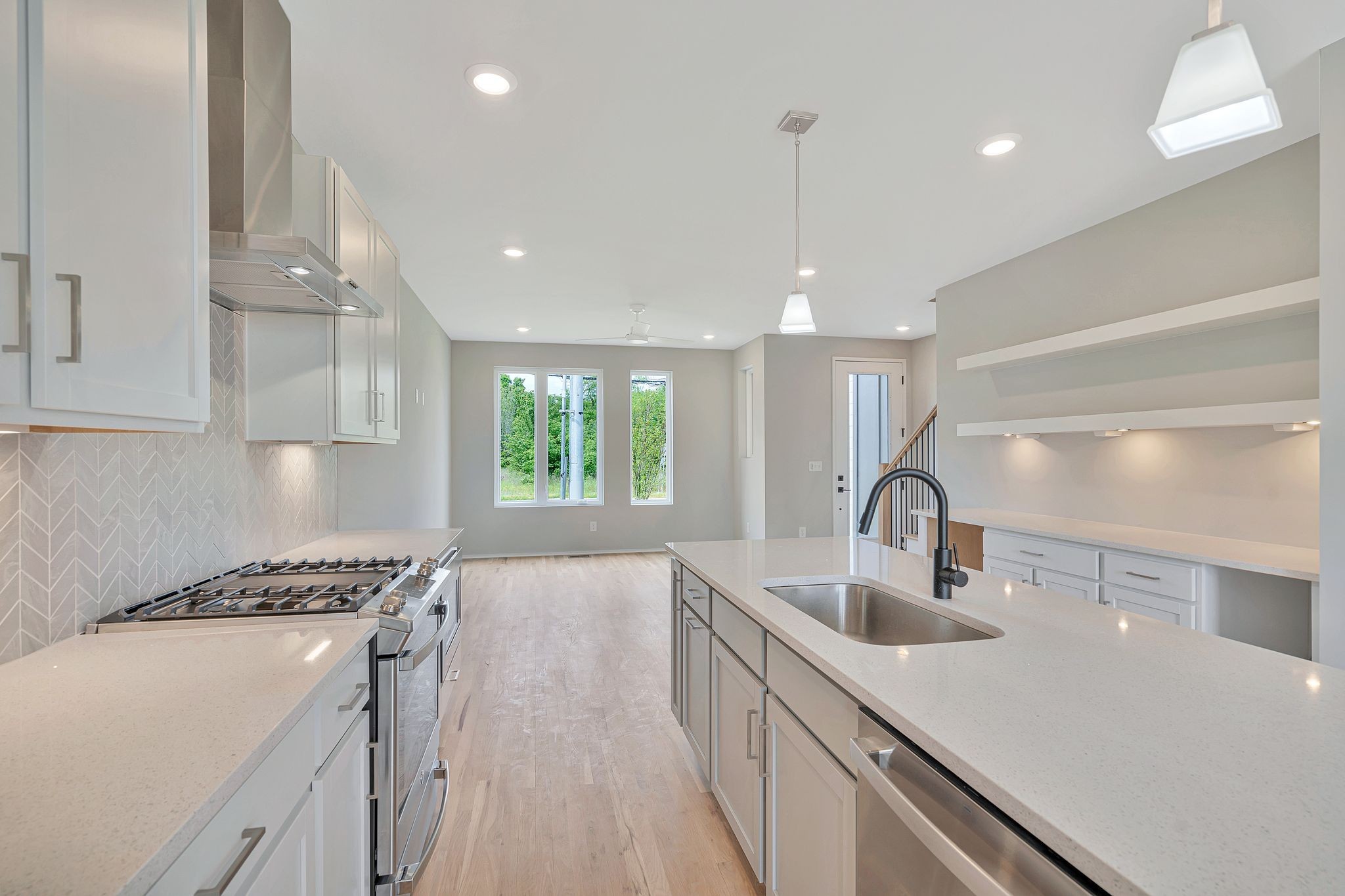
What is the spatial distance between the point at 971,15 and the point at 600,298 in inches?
142

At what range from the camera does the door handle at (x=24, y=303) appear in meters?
0.88

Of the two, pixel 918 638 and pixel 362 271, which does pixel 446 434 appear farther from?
pixel 918 638

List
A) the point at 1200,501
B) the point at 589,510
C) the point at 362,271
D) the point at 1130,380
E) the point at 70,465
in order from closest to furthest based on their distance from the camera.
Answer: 1. the point at 70,465
2. the point at 362,271
3. the point at 1200,501
4. the point at 1130,380
5. the point at 589,510

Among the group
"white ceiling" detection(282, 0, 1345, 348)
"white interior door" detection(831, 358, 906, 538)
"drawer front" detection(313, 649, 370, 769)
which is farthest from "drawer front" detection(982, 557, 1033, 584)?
"white interior door" detection(831, 358, 906, 538)

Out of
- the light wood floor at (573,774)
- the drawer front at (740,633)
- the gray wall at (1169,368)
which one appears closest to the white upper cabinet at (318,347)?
the light wood floor at (573,774)

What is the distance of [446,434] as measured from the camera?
6.70m

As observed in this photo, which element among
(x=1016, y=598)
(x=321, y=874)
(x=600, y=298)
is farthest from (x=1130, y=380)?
(x=321, y=874)

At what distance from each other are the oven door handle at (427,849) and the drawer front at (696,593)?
113 centimetres

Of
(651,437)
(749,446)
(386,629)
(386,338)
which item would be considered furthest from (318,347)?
(749,446)

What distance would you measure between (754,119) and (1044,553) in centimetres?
268

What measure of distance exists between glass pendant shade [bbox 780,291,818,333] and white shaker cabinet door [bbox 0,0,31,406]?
2.20 meters

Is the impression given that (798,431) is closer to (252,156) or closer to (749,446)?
(749,446)

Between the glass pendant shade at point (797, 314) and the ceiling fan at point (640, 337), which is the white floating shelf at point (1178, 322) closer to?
the glass pendant shade at point (797, 314)

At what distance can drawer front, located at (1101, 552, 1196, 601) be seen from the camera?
8.54ft
